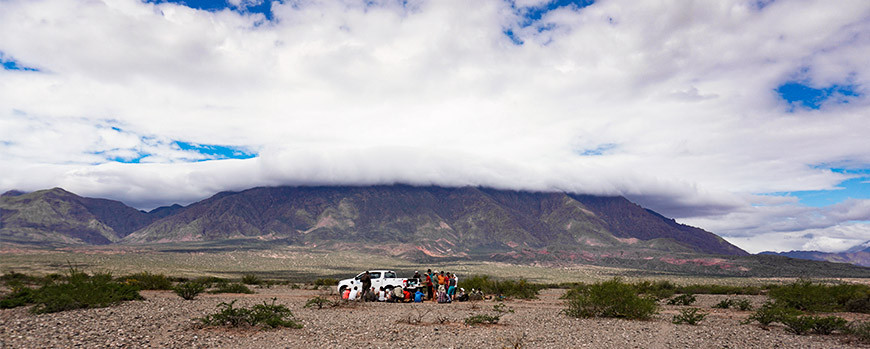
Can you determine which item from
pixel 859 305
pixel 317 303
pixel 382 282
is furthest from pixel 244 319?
pixel 859 305

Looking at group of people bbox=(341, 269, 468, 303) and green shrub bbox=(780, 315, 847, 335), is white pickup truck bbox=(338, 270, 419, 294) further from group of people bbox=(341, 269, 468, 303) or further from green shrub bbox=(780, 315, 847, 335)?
green shrub bbox=(780, 315, 847, 335)

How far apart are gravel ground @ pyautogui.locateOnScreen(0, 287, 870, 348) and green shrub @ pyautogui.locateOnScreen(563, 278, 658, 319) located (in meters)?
1.00

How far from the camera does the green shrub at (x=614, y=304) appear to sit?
20.1 m

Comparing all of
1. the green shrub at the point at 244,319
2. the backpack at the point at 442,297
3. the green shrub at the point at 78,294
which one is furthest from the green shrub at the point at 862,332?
the green shrub at the point at 78,294

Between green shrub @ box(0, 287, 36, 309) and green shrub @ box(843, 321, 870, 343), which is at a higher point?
green shrub @ box(843, 321, 870, 343)

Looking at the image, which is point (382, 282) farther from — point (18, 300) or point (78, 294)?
point (18, 300)

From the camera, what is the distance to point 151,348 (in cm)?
1181

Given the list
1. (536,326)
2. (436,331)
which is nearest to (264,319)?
(436,331)

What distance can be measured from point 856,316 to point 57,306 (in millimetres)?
35684

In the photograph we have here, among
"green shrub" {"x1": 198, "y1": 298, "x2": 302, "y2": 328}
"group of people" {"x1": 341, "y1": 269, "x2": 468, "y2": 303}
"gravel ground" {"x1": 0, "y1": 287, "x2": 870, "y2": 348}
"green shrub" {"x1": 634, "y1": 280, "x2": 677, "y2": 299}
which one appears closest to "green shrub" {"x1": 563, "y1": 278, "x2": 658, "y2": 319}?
"gravel ground" {"x1": 0, "y1": 287, "x2": 870, "y2": 348}

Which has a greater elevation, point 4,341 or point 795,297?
point 795,297

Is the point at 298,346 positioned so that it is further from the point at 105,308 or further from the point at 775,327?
the point at 775,327

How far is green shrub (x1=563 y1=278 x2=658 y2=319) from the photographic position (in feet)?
66.0

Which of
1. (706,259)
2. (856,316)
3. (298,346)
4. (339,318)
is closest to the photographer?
(298,346)
